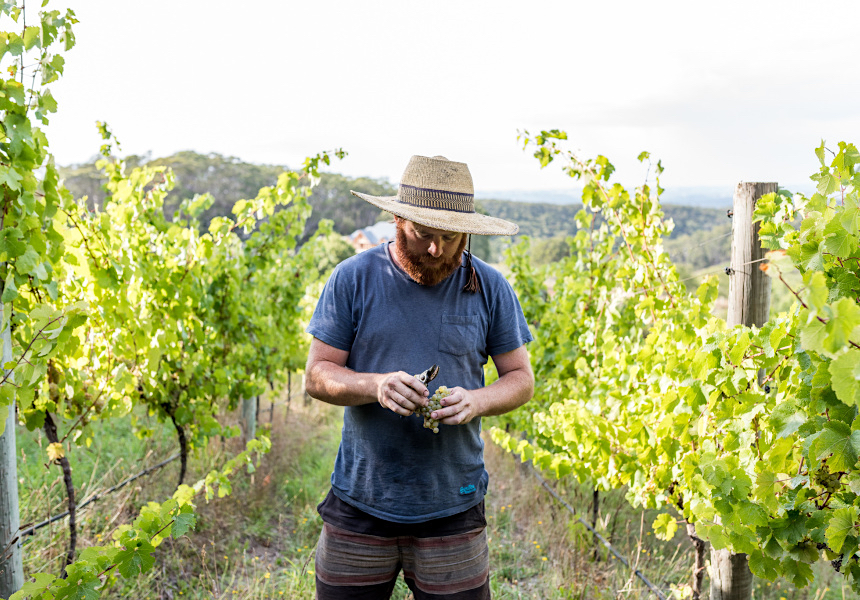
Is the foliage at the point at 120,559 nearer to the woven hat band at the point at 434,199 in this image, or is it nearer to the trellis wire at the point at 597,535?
the woven hat band at the point at 434,199

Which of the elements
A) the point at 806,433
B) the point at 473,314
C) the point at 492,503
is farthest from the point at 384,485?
the point at 492,503

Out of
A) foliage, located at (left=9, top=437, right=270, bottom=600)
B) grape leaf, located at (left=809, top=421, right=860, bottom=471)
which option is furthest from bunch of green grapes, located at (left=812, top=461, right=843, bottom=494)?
foliage, located at (left=9, top=437, right=270, bottom=600)

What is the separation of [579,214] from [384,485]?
8.49 ft

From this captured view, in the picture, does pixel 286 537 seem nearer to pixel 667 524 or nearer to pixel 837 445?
pixel 667 524

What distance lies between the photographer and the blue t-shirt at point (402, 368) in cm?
186

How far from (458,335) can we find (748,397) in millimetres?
831

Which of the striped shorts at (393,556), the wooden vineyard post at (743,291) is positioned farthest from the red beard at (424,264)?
the wooden vineyard post at (743,291)

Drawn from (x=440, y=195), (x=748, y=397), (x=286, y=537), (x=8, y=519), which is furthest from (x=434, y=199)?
(x=286, y=537)

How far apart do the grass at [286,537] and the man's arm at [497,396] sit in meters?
1.46

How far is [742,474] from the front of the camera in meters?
1.69

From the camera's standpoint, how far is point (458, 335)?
1.92 meters

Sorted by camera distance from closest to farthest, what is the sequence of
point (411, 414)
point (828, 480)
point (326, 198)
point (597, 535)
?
Result: point (828, 480) → point (411, 414) → point (597, 535) → point (326, 198)

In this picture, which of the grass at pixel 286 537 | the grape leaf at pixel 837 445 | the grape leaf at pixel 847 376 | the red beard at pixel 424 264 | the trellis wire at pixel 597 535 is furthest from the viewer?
the grass at pixel 286 537

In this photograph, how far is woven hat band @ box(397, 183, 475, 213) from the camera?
193 cm
